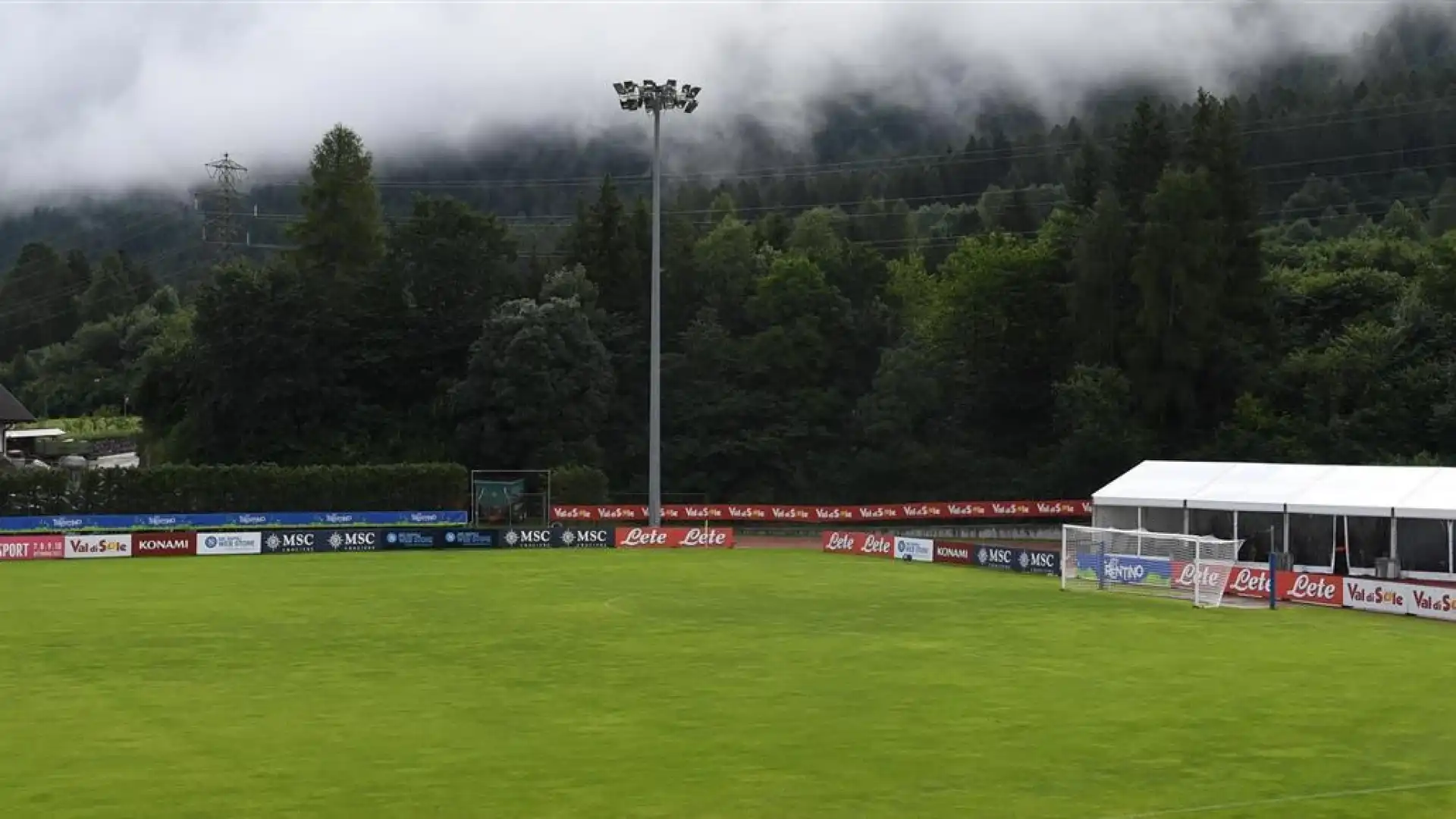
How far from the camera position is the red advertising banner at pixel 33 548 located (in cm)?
5731

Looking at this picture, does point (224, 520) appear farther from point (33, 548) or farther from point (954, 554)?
point (954, 554)

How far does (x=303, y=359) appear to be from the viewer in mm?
92875

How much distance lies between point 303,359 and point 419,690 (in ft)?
236

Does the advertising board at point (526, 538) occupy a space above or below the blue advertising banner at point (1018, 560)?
below

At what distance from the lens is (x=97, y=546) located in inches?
2329

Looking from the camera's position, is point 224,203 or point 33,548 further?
point 224,203

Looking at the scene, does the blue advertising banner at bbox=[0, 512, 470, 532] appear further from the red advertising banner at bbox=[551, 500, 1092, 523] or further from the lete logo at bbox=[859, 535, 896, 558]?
the lete logo at bbox=[859, 535, 896, 558]

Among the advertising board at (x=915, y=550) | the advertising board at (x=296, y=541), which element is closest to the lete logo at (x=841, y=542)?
the advertising board at (x=915, y=550)

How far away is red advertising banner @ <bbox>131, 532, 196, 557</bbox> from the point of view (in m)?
60.0

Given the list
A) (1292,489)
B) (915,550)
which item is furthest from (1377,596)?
(915,550)

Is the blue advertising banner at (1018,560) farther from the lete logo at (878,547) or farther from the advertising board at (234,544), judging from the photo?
the advertising board at (234,544)

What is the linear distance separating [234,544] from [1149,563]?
37097 millimetres

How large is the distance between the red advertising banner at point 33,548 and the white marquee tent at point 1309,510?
129 feet

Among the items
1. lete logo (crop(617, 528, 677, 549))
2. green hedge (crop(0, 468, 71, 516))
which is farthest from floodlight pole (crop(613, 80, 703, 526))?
green hedge (crop(0, 468, 71, 516))
